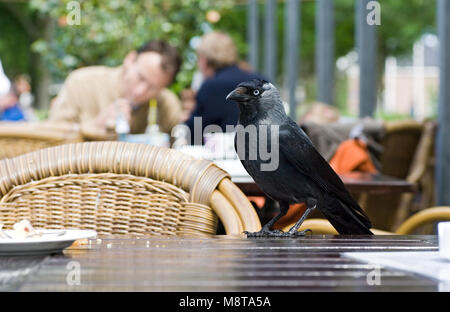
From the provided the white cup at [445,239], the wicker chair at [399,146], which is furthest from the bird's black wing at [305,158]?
the wicker chair at [399,146]

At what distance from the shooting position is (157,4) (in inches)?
377

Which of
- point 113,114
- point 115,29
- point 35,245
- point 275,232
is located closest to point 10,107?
point 115,29

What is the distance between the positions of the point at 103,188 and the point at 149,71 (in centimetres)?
342

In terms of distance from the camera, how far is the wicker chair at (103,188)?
193cm

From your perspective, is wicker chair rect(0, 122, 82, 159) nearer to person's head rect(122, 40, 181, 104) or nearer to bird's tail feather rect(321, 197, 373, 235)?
bird's tail feather rect(321, 197, 373, 235)

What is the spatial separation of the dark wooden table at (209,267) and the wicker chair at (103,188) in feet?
1.32

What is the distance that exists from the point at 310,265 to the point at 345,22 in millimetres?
21602

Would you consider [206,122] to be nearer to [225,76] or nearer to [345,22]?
[225,76]

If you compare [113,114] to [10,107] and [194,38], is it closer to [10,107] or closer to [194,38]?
[194,38]

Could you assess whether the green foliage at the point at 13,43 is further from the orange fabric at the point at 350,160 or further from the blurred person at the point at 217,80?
the orange fabric at the point at 350,160

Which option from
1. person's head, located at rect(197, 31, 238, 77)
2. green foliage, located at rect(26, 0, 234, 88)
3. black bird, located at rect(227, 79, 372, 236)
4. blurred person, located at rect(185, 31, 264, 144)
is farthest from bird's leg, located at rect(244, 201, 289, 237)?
green foliage, located at rect(26, 0, 234, 88)

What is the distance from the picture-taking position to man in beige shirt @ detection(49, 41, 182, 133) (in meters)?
5.28

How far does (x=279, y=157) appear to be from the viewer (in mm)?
1500
